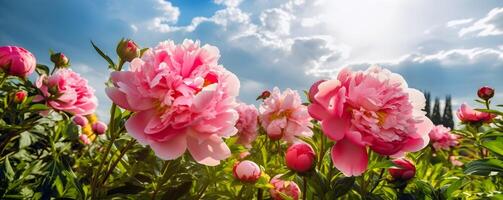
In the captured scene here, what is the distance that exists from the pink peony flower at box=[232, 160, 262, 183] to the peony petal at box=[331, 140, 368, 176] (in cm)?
23

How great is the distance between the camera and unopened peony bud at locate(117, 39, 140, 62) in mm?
979

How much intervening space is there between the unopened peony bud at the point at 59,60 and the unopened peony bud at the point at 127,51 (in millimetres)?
656

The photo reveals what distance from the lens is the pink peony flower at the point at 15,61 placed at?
4.04ft

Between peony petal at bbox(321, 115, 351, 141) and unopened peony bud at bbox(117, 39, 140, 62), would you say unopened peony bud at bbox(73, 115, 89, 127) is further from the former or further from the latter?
peony petal at bbox(321, 115, 351, 141)

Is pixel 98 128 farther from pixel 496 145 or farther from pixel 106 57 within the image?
pixel 496 145

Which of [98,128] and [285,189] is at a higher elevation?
[98,128]

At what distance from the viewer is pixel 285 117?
167cm

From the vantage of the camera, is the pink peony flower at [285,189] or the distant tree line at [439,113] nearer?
the pink peony flower at [285,189]

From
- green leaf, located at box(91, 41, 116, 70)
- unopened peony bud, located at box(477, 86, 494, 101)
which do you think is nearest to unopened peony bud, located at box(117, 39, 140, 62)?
green leaf, located at box(91, 41, 116, 70)

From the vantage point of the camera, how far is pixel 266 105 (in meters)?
1.78

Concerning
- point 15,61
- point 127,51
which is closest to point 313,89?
point 127,51

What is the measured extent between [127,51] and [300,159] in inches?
18.2

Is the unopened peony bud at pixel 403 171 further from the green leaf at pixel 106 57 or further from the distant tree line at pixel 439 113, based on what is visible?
the distant tree line at pixel 439 113

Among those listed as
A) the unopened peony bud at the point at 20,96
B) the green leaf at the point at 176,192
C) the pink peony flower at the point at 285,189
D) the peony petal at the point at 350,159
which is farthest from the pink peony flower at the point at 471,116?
the unopened peony bud at the point at 20,96
